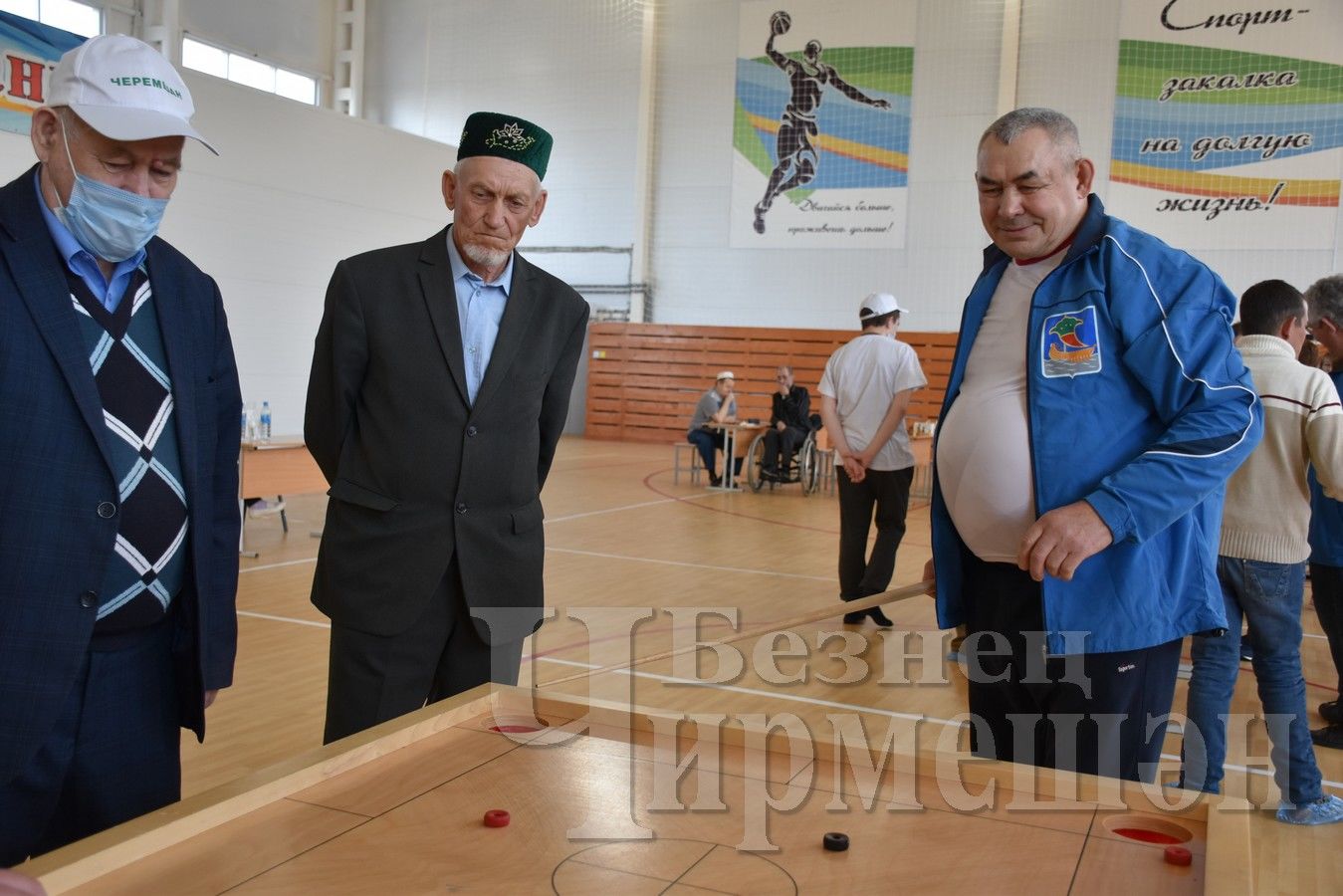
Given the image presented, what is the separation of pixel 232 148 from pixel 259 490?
6.47m

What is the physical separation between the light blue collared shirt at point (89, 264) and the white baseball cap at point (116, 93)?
0.14m

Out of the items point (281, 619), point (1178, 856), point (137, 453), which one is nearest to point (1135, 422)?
point (1178, 856)

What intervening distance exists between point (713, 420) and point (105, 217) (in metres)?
11.1

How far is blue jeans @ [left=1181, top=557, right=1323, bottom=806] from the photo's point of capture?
340 centimetres

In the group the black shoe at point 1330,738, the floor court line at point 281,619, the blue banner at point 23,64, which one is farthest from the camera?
the blue banner at point 23,64

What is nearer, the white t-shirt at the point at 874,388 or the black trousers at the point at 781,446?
the white t-shirt at the point at 874,388

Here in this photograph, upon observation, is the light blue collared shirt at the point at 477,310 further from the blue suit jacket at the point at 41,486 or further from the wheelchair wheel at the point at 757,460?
the wheelchair wheel at the point at 757,460

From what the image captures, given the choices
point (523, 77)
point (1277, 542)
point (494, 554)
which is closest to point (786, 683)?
point (1277, 542)

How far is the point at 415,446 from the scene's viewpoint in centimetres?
227

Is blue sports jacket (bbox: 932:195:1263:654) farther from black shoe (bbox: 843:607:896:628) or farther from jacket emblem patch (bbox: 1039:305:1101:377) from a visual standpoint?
black shoe (bbox: 843:607:896:628)

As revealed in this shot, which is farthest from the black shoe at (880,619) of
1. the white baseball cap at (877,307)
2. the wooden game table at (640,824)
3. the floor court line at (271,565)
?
the wooden game table at (640,824)

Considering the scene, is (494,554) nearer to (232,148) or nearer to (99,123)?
(99,123)

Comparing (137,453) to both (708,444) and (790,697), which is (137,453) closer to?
(790,697)

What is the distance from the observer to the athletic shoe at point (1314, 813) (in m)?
3.37
